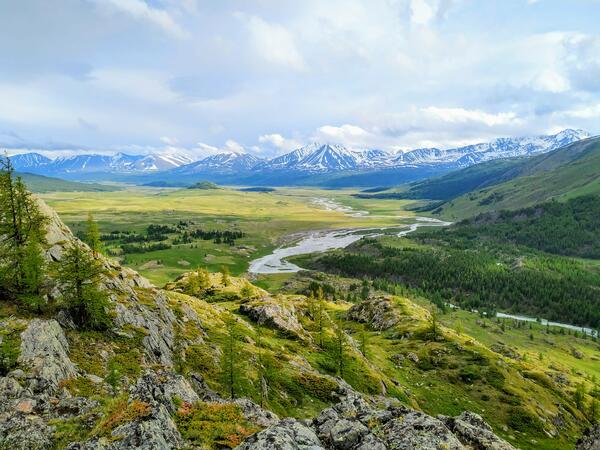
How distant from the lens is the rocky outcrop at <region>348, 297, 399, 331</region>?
127 m

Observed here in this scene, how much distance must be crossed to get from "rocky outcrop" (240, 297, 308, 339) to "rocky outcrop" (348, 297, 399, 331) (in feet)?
146

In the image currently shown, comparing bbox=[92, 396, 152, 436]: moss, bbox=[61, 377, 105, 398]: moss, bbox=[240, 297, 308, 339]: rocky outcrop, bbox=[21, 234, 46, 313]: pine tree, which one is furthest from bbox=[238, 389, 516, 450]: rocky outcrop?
bbox=[240, 297, 308, 339]: rocky outcrop

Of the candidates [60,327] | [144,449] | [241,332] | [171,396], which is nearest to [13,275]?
[60,327]

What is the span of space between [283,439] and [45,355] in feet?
83.4

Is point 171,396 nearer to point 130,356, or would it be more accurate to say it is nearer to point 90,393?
point 90,393

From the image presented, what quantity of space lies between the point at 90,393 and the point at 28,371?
5.22m

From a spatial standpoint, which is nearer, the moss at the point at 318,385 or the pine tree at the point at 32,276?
the pine tree at the point at 32,276

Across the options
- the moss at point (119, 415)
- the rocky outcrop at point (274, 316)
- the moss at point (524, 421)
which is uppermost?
the moss at point (119, 415)


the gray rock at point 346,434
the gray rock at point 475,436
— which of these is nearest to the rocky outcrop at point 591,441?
the gray rock at point 475,436

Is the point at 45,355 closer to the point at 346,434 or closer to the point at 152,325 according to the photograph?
the point at 152,325

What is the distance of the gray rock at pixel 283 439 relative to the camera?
65.2 feet

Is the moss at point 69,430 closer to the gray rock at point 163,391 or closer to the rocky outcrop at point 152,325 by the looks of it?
the gray rock at point 163,391

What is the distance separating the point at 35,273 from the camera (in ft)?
135

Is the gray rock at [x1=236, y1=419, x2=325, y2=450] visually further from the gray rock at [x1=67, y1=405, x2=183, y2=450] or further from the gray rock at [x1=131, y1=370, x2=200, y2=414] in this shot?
the gray rock at [x1=131, y1=370, x2=200, y2=414]
